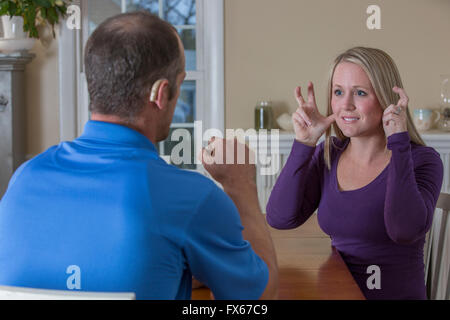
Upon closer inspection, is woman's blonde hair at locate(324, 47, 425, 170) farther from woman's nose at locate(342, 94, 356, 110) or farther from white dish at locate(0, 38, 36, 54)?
white dish at locate(0, 38, 36, 54)

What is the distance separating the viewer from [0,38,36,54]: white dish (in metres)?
3.88

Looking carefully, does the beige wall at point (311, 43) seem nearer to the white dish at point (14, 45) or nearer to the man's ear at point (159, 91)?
the white dish at point (14, 45)

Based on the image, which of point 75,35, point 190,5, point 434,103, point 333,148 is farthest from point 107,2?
point 333,148

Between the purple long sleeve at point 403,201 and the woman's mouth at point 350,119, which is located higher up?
the woman's mouth at point 350,119

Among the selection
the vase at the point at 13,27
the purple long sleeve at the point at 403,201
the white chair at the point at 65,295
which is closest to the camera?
the white chair at the point at 65,295

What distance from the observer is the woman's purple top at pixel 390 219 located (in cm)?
161

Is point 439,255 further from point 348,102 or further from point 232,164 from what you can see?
point 232,164

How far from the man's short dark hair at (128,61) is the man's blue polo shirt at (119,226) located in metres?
0.05

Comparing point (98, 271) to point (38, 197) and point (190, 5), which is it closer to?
point (38, 197)

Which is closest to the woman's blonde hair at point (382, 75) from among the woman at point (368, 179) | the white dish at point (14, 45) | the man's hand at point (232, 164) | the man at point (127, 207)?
the woman at point (368, 179)

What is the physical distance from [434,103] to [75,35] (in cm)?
247

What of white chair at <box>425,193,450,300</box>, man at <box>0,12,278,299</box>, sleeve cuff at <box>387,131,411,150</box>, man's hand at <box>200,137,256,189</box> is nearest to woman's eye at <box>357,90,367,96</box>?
sleeve cuff at <box>387,131,411,150</box>

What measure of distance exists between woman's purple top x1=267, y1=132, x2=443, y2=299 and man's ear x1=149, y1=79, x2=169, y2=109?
0.80m
